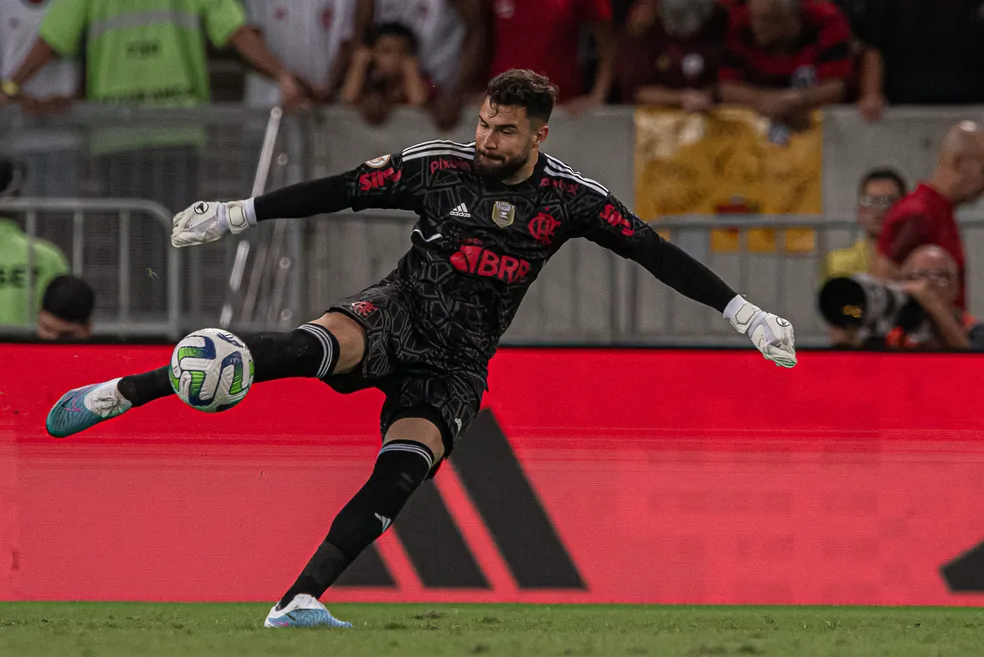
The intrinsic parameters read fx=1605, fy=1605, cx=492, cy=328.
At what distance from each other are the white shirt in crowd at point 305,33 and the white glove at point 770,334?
4326 mm

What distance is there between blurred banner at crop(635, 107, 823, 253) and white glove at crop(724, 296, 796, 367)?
3.25 meters

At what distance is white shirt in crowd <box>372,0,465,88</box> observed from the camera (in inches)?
377

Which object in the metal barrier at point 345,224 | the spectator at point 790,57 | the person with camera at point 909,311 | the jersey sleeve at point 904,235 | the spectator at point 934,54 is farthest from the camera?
the spectator at point 934,54

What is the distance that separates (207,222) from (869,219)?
13.4 feet

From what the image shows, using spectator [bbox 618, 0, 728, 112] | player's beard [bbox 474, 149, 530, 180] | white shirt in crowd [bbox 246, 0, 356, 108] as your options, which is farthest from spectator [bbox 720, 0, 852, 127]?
player's beard [bbox 474, 149, 530, 180]

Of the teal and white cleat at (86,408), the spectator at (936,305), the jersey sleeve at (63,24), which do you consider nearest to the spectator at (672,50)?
the spectator at (936,305)

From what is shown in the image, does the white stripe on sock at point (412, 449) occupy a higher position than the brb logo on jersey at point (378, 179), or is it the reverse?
the brb logo on jersey at point (378, 179)

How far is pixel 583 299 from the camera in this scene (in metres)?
8.95

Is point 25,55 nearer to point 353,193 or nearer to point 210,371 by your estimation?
point 353,193

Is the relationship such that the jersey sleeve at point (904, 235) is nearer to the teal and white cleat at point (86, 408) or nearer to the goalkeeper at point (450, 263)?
the goalkeeper at point (450, 263)

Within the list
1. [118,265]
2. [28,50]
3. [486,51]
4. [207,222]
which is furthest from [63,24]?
[207,222]

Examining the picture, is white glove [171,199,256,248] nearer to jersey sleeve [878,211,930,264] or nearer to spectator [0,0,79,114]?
jersey sleeve [878,211,930,264]

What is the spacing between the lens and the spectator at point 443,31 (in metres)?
9.43

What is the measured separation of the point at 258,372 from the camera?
5539mm
